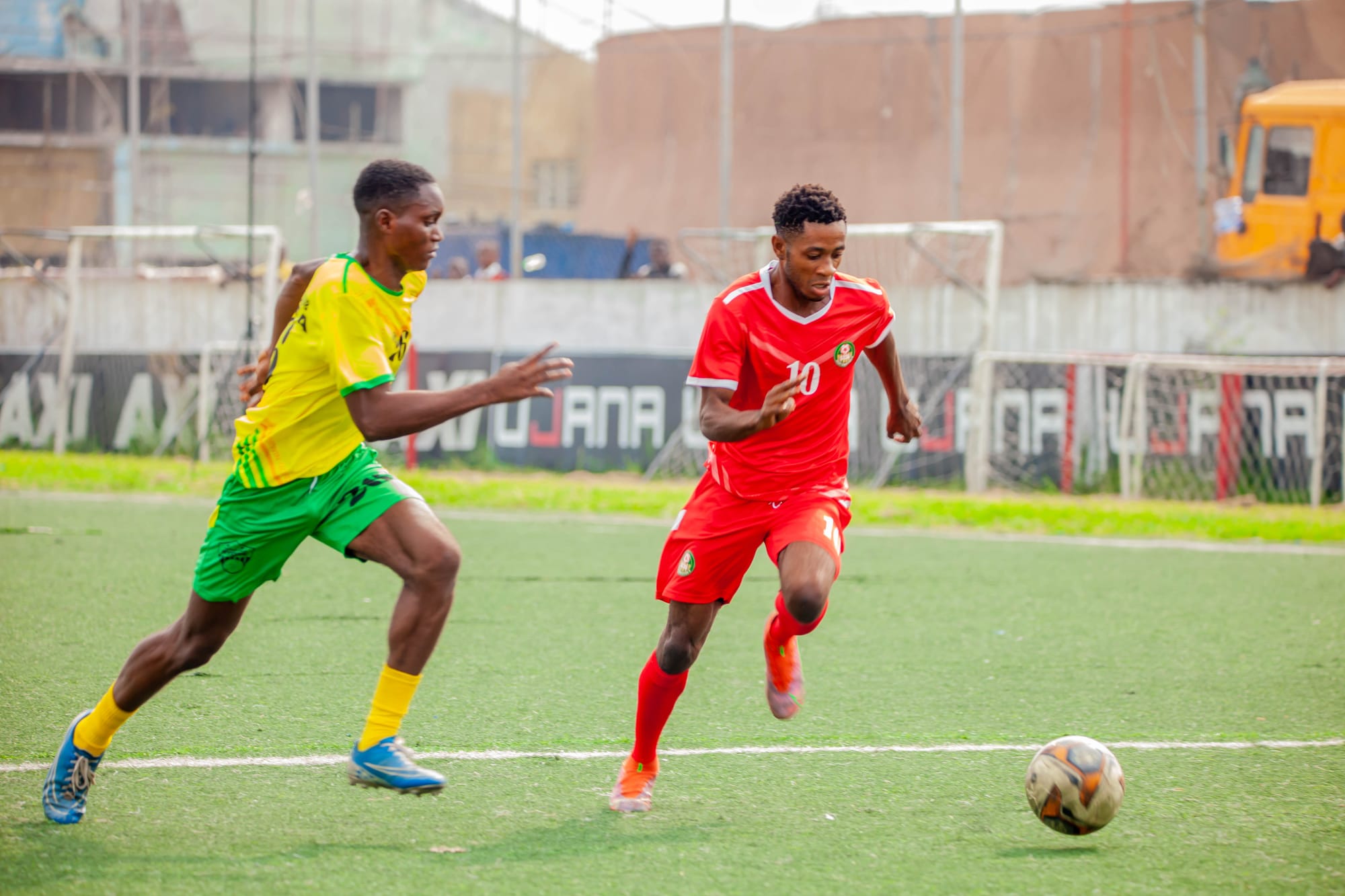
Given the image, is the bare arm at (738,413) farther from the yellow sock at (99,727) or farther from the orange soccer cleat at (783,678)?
the yellow sock at (99,727)

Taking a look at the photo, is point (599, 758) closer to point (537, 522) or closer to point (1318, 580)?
point (1318, 580)

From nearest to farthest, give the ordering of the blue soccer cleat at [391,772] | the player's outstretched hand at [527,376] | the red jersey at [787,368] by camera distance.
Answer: the player's outstretched hand at [527,376], the blue soccer cleat at [391,772], the red jersey at [787,368]

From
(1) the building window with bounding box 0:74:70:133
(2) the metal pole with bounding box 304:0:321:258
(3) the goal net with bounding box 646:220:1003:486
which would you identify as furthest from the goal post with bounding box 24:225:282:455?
(1) the building window with bounding box 0:74:70:133

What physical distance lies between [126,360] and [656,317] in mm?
6595

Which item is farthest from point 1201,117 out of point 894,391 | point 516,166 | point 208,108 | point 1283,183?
point 208,108

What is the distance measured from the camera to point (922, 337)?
661 inches

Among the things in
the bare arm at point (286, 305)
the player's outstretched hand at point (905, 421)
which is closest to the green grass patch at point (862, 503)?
the player's outstretched hand at point (905, 421)

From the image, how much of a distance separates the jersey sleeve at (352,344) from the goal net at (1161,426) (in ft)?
37.9

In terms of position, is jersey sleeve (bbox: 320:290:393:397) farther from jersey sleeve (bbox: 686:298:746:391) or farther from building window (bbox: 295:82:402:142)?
building window (bbox: 295:82:402:142)

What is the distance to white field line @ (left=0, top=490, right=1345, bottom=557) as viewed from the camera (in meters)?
11.7

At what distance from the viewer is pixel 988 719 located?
5.73 metres

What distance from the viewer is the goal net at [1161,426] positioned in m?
14.4

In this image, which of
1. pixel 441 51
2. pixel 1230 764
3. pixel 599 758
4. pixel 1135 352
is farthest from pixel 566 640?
pixel 441 51

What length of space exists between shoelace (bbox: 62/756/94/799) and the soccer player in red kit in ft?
5.23
